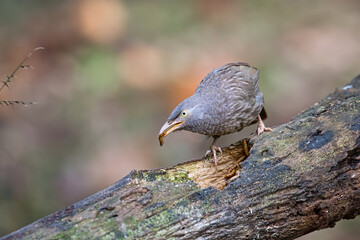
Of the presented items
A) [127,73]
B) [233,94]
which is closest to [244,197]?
[233,94]

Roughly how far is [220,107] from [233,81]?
0.43 metres

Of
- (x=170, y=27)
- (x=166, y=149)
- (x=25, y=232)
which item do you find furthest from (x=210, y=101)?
(x=170, y=27)

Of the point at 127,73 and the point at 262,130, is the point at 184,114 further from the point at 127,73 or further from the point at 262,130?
the point at 127,73

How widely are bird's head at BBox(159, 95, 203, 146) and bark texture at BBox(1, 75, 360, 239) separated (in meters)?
0.51

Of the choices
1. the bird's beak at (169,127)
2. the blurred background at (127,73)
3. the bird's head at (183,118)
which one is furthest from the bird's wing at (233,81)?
the blurred background at (127,73)

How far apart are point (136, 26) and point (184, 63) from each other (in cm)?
145

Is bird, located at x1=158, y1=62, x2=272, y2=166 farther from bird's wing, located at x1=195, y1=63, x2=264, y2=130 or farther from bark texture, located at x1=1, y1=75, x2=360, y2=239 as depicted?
bark texture, located at x1=1, y1=75, x2=360, y2=239

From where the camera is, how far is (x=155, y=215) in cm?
313

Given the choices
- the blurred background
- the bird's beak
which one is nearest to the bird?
the bird's beak

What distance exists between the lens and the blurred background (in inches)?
279

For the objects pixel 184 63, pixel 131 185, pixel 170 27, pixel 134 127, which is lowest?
pixel 131 185

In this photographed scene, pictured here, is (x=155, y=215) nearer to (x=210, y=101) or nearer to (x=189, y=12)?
(x=210, y=101)

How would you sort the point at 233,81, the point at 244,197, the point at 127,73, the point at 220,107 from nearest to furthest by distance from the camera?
1. the point at 244,197
2. the point at 220,107
3. the point at 233,81
4. the point at 127,73

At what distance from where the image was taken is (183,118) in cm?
420
